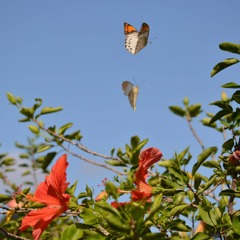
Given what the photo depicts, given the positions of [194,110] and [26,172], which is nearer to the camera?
[194,110]

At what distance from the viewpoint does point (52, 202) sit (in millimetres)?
1783

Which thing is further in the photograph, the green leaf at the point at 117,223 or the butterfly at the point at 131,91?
the butterfly at the point at 131,91

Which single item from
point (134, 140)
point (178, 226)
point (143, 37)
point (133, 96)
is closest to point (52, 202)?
point (178, 226)

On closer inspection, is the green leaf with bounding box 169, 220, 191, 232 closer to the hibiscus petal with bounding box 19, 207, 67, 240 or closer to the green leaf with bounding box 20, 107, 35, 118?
the hibiscus petal with bounding box 19, 207, 67, 240

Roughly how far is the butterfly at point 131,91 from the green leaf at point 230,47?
93cm

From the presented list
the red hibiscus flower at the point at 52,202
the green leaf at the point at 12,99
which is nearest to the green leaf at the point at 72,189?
the red hibiscus flower at the point at 52,202

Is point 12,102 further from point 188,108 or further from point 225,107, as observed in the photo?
point 225,107

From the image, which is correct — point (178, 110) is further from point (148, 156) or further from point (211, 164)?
point (148, 156)

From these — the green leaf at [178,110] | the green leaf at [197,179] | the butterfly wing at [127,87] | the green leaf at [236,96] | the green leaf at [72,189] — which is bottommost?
the green leaf at [72,189]

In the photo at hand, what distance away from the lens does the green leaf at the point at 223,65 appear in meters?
2.10

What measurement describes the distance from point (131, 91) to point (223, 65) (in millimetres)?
954

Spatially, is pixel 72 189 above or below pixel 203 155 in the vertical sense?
below

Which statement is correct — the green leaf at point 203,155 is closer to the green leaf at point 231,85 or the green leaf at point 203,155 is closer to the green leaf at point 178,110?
the green leaf at point 231,85

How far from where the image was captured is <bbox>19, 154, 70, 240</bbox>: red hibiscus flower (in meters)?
1.73
